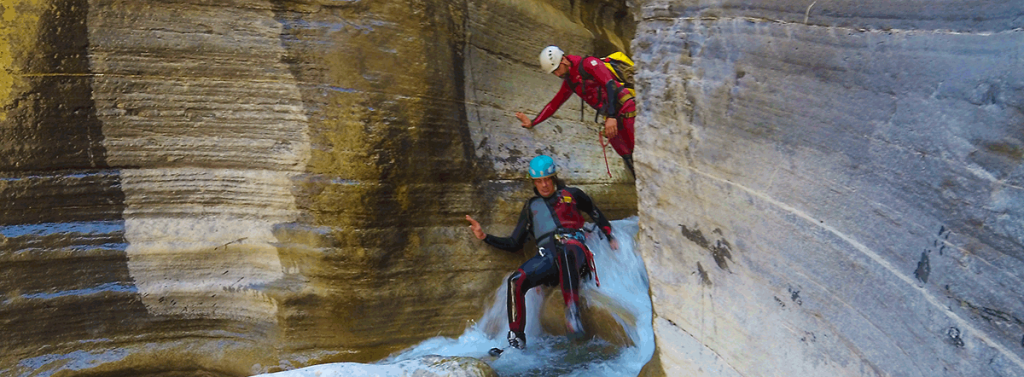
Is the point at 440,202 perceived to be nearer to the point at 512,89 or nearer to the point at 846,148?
the point at 512,89

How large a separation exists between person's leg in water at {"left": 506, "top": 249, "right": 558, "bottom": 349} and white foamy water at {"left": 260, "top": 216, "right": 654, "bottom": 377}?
0.12 meters

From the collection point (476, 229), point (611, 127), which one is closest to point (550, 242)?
point (476, 229)

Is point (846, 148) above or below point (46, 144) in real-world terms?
above

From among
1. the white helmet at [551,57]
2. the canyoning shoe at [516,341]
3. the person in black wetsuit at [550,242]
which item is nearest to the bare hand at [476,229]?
the person in black wetsuit at [550,242]

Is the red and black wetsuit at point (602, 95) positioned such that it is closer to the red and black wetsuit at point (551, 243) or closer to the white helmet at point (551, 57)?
the white helmet at point (551, 57)

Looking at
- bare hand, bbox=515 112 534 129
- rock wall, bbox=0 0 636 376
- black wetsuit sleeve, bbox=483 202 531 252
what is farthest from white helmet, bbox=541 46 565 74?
black wetsuit sleeve, bbox=483 202 531 252

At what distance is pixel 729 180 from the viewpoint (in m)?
2.28

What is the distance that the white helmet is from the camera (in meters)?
4.68

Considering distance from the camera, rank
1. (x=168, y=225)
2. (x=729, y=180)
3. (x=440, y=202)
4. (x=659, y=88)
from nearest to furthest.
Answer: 1. (x=729, y=180)
2. (x=659, y=88)
3. (x=168, y=225)
4. (x=440, y=202)

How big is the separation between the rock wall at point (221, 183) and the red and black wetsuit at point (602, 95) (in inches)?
43.1

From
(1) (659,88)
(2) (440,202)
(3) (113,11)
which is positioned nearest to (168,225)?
(3) (113,11)

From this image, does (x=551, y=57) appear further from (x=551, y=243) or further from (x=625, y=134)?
(x=551, y=243)

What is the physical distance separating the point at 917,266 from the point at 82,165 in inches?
160

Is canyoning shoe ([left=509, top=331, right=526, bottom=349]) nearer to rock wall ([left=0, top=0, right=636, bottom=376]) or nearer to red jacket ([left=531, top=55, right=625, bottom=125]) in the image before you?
rock wall ([left=0, top=0, right=636, bottom=376])
